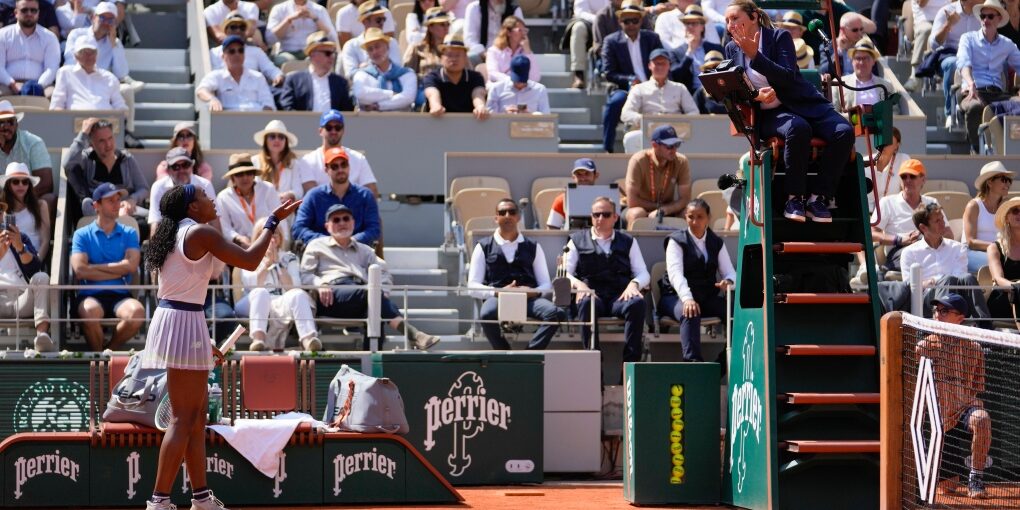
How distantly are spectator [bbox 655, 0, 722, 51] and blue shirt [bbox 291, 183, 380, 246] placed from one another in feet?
18.2

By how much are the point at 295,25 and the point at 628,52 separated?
384 centimetres

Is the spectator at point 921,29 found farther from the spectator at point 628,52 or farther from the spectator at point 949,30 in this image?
the spectator at point 628,52

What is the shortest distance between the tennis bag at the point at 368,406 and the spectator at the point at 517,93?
267 inches

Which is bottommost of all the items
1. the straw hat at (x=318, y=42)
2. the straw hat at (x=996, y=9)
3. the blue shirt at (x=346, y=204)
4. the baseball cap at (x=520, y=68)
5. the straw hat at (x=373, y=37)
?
the blue shirt at (x=346, y=204)

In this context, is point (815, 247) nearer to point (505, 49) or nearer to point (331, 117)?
point (331, 117)

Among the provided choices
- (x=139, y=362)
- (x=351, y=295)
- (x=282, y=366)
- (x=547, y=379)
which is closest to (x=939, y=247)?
(x=547, y=379)

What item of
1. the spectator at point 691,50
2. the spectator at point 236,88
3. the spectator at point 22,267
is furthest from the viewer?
the spectator at point 691,50

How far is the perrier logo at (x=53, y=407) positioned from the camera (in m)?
11.6

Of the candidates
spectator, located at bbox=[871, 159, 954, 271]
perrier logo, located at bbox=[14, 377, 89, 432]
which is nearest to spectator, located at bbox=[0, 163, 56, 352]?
perrier logo, located at bbox=[14, 377, 89, 432]

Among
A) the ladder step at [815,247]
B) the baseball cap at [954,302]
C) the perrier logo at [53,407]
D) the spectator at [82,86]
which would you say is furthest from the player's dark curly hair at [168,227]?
the spectator at [82,86]

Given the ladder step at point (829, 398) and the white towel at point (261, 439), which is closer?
the ladder step at point (829, 398)

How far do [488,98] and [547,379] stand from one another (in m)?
5.42

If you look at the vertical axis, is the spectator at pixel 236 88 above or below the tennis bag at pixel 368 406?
above

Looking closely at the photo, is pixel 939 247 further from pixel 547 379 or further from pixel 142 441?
pixel 142 441
